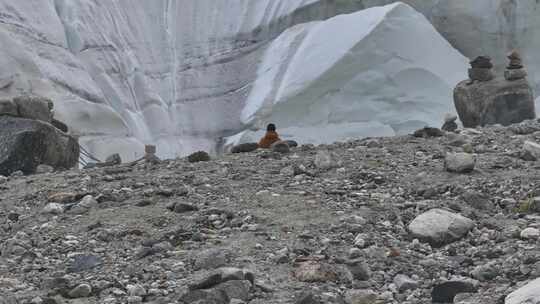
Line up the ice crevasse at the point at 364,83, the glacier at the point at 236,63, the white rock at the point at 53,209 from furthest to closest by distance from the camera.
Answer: the ice crevasse at the point at 364,83 → the glacier at the point at 236,63 → the white rock at the point at 53,209

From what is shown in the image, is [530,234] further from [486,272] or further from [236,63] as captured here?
[236,63]

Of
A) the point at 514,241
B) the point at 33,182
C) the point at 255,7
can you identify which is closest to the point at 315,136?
the point at 255,7

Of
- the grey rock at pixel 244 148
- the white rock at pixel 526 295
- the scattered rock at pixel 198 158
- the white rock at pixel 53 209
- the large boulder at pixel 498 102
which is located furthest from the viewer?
the large boulder at pixel 498 102

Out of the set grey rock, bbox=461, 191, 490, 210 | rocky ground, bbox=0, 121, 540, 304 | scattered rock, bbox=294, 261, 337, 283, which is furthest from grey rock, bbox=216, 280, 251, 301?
grey rock, bbox=461, 191, 490, 210

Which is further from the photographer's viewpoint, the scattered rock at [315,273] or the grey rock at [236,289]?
the scattered rock at [315,273]

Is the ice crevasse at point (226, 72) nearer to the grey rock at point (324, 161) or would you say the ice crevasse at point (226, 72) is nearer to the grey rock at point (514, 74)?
the grey rock at point (514, 74)

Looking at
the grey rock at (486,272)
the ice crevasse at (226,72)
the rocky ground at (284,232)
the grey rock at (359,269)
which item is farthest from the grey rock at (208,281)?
the ice crevasse at (226,72)

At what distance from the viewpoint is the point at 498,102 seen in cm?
1305

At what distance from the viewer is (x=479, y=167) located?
23.5 ft

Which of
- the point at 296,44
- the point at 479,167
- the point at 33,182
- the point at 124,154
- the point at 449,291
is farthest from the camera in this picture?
the point at 296,44

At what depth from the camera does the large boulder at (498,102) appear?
13.0 m

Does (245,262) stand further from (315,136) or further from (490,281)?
(315,136)

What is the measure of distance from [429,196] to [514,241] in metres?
1.22

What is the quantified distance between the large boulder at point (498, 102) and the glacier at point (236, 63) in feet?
11.8
